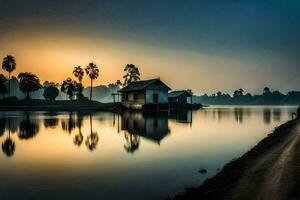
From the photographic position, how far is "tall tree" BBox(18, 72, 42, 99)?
111812mm

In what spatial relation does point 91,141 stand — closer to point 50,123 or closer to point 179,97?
point 50,123

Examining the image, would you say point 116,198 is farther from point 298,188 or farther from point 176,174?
point 298,188

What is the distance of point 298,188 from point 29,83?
380 ft

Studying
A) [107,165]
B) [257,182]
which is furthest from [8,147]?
[257,182]

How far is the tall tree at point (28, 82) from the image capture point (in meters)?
112

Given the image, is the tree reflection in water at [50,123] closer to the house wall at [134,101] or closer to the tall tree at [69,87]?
the house wall at [134,101]

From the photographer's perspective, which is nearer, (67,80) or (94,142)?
(94,142)

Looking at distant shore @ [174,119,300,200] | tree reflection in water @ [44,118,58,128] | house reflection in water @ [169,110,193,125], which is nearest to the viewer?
distant shore @ [174,119,300,200]

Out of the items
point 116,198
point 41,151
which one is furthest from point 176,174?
point 41,151

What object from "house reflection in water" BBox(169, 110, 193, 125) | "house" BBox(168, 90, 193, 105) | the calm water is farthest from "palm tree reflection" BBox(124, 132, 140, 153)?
"house" BBox(168, 90, 193, 105)

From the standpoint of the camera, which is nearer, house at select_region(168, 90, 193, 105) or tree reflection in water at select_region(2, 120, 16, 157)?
tree reflection in water at select_region(2, 120, 16, 157)

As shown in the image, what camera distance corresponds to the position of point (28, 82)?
112312 mm

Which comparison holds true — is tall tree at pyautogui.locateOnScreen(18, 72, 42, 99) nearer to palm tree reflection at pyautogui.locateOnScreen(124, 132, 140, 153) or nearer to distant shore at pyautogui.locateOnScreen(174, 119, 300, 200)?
palm tree reflection at pyautogui.locateOnScreen(124, 132, 140, 153)

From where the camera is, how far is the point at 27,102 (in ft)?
329
